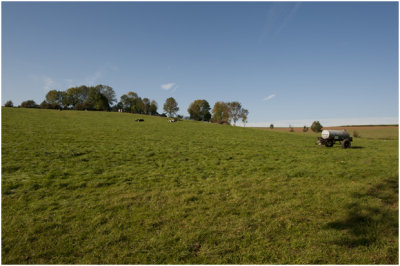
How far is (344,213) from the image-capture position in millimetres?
6828

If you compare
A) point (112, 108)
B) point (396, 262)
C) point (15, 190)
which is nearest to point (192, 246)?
point (396, 262)

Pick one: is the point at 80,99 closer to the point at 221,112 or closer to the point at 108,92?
the point at 108,92

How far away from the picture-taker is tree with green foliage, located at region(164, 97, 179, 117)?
Result: 10075cm

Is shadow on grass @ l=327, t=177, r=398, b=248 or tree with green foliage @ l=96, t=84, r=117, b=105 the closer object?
shadow on grass @ l=327, t=177, r=398, b=248

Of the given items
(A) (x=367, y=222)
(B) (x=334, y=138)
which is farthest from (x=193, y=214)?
(B) (x=334, y=138)

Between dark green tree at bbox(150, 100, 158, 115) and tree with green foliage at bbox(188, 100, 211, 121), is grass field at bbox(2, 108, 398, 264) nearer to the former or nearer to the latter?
tree with green foliage at bbox(188, 100, 211, 121)

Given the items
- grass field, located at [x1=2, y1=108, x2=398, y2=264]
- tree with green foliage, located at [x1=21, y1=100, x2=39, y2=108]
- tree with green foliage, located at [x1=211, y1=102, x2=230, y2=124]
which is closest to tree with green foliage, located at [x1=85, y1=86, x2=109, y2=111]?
tree with green foliage, located at [x1=21, y1=100, x2=39, y2=108]

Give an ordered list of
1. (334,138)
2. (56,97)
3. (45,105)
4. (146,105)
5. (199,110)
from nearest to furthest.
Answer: (334,138)
(45,105)
(56,97)
(199,110)
(146,105)

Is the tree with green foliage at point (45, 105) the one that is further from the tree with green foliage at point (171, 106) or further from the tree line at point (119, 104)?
the tree with green foliage at point (171, 106)

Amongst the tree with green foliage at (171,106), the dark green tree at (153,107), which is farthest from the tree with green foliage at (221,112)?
the dark green tree at (153,107)

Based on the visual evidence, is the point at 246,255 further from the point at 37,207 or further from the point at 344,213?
the point at 37,207

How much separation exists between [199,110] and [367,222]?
10103 cm

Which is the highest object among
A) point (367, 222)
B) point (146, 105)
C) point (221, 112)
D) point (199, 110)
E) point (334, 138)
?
point (146, 105)

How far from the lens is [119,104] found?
104562 mm
